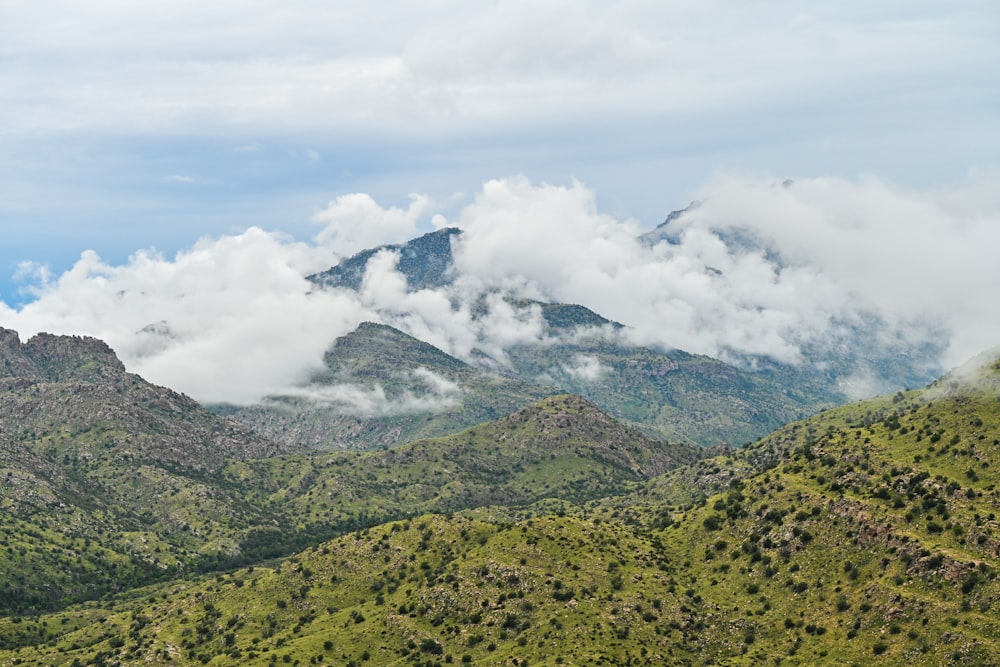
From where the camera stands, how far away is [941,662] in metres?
198

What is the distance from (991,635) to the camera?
199250 mm

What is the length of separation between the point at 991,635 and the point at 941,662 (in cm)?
1308
